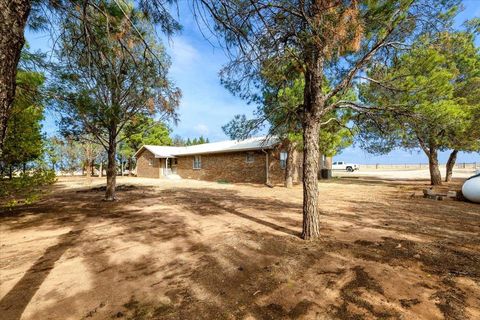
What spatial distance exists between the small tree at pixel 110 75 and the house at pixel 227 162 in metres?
6.98

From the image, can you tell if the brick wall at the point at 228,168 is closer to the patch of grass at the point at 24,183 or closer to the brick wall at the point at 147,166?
the brick wall at the point at 147,166

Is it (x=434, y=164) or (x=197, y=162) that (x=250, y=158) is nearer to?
(x=197, y=162)

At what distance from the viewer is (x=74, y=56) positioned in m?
4.05

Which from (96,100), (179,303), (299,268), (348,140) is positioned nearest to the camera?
(179,303)

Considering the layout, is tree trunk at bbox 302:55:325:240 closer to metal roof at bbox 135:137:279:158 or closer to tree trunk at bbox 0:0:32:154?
tree trunk at bbox 0:0:32:154

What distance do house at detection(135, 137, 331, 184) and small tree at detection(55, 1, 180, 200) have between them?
6977mm

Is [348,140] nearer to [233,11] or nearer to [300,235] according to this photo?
[300,235]

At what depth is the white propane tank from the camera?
955 cm

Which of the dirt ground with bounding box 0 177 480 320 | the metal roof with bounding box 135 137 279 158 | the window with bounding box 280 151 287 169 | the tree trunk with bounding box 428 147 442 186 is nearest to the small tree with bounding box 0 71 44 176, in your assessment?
the dirt ground with bounding box 0 177 480 320

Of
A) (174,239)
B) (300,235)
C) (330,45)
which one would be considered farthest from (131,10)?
(300,235)

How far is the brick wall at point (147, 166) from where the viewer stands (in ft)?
91.7

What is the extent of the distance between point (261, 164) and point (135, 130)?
984 cm

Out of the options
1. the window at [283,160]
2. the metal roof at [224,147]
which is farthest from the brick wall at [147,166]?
the window at [283,160]

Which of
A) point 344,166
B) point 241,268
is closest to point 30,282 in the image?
point 241,268
